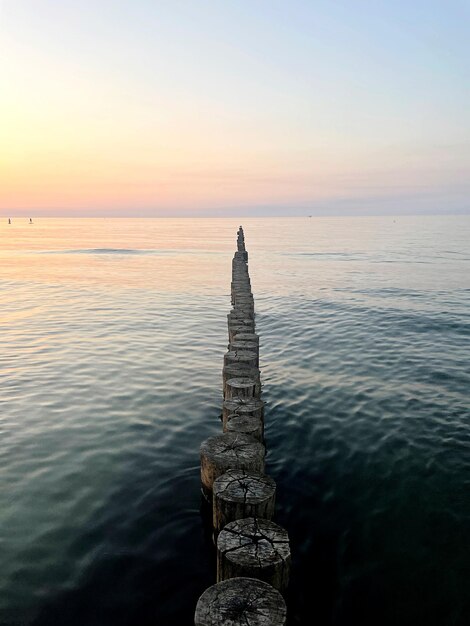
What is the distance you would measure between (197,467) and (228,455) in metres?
2.28

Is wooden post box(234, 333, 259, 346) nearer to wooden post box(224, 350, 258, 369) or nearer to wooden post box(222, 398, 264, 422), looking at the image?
wooden post box(224, 350, 258, 369)

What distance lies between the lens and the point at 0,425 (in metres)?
9.51

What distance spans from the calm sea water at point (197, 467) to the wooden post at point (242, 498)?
Result: 1271 millimetres

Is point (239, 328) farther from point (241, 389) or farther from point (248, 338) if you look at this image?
point (241, 389)

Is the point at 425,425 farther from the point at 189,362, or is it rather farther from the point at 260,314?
the point at 260,314

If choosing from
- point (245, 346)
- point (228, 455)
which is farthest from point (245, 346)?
point (228, 455)

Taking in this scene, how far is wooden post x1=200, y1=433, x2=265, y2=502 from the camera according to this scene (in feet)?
18.7

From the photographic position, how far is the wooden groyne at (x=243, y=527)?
357 cm

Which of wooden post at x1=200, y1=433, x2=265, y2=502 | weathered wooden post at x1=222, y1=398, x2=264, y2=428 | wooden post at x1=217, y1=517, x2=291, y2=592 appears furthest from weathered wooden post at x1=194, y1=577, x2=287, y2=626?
weathered wooden post at x1=222, y1=398, x2=264, y2=428

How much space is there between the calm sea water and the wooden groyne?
1.24 meters

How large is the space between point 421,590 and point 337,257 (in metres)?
50.8

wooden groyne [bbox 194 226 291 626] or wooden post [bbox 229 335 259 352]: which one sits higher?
wooden post [bbox 229 335 259 352]

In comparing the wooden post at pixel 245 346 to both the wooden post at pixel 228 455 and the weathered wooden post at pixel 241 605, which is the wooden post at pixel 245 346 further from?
the weathered wooden post at pixel 241 605

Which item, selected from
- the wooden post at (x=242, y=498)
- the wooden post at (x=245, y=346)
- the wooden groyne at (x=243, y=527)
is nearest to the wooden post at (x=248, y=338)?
the wooden post at (x=245, y=346)
